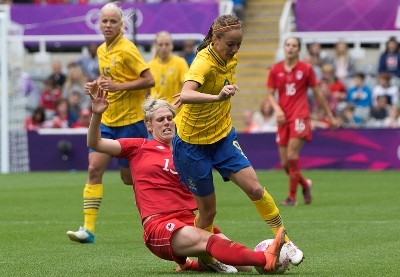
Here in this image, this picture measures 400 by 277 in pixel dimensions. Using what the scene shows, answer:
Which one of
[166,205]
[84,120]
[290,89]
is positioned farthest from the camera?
[84,120]

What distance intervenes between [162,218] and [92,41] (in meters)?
19.3

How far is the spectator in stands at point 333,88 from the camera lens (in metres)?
22.7

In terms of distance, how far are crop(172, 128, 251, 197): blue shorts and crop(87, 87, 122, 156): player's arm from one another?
0.52 m

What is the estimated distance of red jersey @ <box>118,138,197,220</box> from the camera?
775 centimetres

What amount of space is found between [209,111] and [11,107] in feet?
51.1

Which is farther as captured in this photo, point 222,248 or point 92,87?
point 92,87

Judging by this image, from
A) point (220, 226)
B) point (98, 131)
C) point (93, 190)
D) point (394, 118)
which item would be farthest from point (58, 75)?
point (98, 131)

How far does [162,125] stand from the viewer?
8.11 m

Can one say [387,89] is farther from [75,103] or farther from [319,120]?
[75,103]

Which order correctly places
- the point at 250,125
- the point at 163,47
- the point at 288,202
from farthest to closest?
1. the point at 250,125
2. the point at 163,47
3. the point at 288,202

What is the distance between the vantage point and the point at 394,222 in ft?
36.6

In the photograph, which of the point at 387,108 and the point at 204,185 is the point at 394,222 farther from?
the point at 387,108

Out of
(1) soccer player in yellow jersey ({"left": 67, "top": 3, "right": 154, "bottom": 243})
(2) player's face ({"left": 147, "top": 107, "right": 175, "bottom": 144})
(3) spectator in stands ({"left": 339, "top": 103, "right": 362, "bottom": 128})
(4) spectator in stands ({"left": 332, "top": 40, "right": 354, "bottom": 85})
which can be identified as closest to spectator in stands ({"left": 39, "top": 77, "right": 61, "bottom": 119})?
(4) spectator in stands ({"left": 332, "top": 40, "right": 354, "bottom": 85})

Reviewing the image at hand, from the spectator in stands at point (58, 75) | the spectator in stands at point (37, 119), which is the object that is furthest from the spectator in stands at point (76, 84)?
the spectator in stands at point (37, 119)
